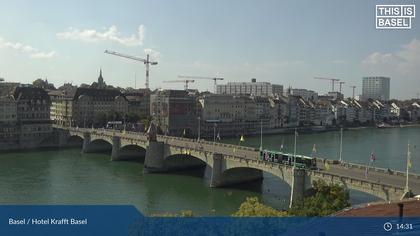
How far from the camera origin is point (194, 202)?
33.8 meters

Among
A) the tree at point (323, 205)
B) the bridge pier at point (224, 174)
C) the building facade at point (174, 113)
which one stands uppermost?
the building facade at point (174, 113)

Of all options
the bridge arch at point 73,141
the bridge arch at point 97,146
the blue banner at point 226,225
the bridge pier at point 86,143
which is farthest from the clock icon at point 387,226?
the bridge arch at point 73,141

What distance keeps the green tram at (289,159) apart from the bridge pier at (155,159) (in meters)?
11.8

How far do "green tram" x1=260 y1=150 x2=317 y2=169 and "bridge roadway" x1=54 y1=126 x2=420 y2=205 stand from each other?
0.67m

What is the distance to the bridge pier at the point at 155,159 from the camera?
46094 mm

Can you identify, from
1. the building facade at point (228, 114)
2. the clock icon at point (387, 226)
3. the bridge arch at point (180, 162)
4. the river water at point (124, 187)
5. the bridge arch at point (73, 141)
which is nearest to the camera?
the clock icon at point (387, 226)

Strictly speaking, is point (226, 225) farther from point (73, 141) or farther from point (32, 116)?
point (32, 116)

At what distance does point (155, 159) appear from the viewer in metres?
46.2

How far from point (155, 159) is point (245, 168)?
9.90 m

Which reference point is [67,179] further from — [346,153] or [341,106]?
[341,106]

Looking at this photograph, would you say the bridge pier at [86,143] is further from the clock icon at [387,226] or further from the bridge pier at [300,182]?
the clock icon at [387,226]

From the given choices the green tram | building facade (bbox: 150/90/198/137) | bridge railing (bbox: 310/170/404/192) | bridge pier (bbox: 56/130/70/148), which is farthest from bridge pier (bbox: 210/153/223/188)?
building facade (bbox: 150/90/198/137)

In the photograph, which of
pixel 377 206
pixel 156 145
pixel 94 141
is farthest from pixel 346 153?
pixel 377 206

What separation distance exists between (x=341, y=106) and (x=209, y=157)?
10396cm
